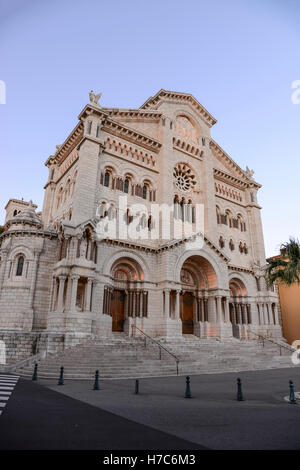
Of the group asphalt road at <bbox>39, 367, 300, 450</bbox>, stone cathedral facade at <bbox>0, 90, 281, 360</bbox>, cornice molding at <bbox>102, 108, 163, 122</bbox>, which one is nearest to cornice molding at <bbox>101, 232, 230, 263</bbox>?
stone cathedral facade at <bbox>0, 90, 281, 360</bbox>

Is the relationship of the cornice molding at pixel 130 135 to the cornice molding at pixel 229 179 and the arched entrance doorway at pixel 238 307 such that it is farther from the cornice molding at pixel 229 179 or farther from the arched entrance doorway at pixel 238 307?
the arched entrance doorway at pixel 238 307

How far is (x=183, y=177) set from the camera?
107 feet

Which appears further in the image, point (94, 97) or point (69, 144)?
point (69, 144)

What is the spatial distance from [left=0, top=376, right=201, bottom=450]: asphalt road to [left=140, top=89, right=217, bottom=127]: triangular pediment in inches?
1231

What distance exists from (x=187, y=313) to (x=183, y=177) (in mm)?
14246

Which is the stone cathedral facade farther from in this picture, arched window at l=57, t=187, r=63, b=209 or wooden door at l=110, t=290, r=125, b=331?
arched window at l=57, t=187, r=63, b=209

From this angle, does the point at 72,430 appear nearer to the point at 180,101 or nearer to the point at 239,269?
the point at 239,269

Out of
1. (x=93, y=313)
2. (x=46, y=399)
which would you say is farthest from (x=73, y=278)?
(x=46, y=399)

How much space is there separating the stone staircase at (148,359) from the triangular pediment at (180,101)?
24.8 m

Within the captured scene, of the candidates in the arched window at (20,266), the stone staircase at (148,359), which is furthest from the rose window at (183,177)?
the arched window at (20,266)

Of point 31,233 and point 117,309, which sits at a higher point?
point 31,233

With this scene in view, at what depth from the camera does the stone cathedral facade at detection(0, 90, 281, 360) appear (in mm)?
21906

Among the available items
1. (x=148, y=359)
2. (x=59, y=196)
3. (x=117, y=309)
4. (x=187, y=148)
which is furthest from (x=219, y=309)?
(x=59, y=196)

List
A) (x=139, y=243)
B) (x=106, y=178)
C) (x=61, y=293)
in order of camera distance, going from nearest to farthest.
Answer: (x=61, y=293) < (x=139, y=243) < (x=106, y=178)
